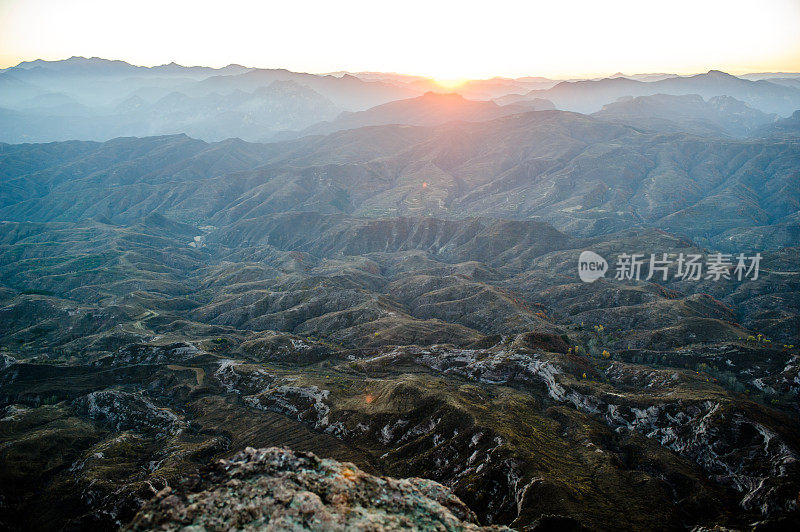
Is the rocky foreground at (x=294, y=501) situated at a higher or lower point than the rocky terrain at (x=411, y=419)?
higher

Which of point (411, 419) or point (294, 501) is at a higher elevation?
point (294, 501)

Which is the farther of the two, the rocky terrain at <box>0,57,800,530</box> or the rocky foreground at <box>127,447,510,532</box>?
the rocky terrain at <box>0,57,800,530</box>

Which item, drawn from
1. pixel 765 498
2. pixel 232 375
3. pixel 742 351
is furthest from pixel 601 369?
pixel 232 375

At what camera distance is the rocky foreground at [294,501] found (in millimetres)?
41188

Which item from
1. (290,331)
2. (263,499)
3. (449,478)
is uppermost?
(263,499)

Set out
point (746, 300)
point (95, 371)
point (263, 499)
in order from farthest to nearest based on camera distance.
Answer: point (746, 300) → point (95, 371) → point (263, 499)

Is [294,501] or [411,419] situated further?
[411,419]

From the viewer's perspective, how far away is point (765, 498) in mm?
68938

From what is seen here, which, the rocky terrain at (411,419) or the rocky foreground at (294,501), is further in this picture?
the rocky terrain at (411,419)

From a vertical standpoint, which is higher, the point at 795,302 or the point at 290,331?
the point at 795,302

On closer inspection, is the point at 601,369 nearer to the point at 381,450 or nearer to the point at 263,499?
the point at 381,450

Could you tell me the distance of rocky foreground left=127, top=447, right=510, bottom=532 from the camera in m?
41.2

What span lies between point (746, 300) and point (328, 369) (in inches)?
8205

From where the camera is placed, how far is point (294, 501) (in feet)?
144
